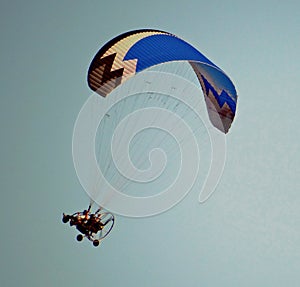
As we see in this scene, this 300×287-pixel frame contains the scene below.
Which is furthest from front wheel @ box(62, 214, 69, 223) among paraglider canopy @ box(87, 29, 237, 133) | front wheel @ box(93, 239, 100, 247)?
paraglider canopy @ box(87, 29, 237, 133)

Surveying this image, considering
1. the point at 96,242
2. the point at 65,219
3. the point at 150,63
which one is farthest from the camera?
the point at 150,63

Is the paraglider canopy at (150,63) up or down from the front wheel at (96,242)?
up

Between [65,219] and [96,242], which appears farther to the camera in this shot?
[96,242]

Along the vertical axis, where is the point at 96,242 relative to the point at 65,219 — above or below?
below

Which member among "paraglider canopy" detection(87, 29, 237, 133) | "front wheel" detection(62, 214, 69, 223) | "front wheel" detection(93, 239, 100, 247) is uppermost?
"paraglider canopy" detection(87, 29, 237, 133)

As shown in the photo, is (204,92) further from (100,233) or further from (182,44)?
(100,233)

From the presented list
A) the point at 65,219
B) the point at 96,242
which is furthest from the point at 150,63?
the point at 96,242

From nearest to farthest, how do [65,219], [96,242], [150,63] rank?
[65,219] < [96,242] < [150,63]

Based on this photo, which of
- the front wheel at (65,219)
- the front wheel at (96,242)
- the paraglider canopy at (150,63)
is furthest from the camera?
the paraglider canopy at (150,63)

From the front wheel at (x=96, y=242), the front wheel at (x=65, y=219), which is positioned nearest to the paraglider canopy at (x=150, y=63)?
the front wheel at (x=65, y=219)

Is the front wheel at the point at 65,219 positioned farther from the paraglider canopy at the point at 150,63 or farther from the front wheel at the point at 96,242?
the paraglider canopy at the point at 150,63

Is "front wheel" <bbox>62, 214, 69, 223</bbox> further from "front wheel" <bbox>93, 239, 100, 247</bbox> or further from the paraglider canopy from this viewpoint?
the paraglider canopy

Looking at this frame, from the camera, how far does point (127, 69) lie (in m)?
20.2

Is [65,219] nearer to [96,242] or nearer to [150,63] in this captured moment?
[96,242]
